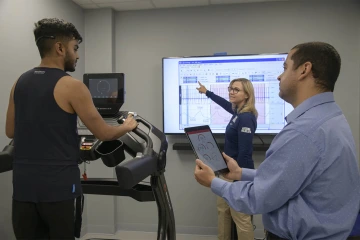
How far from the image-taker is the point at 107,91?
1.85 metres

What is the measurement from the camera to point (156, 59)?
3389 millimetres

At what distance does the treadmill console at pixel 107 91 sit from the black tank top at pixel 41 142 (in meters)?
0.50

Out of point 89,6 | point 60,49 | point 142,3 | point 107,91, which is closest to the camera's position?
point 60,49

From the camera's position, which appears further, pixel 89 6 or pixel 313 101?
pixel 89 6

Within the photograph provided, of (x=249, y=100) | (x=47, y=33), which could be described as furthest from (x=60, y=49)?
(x=249, y=100)

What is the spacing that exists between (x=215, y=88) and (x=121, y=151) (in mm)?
1755

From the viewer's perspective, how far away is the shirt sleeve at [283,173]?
928 mm

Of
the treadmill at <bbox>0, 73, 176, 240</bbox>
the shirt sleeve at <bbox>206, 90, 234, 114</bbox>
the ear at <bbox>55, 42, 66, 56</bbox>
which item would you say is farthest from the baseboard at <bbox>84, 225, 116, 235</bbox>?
the ear at <bbox>55, 42, 66, 56</bbox>

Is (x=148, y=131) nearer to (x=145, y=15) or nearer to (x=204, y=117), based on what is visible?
(x=204, y=117)

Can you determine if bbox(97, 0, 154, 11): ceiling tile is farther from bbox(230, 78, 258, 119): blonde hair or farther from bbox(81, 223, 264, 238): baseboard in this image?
bbox(81, 223, 264, 238): baseboard

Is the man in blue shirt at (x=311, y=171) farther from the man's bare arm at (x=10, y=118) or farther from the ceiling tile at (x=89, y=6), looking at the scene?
the ceiling tile at (x=89, y=6)

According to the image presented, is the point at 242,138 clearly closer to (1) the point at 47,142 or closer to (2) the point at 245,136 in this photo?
(2) the point at 245,136

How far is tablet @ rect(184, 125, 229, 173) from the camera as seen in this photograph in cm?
143

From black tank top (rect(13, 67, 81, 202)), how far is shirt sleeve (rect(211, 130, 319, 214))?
0.84 m
